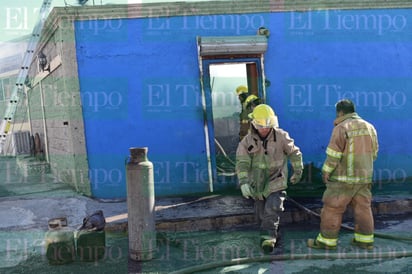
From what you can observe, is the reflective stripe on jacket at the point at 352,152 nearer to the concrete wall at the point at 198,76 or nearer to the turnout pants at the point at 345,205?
the turnout pants at the point at 345,205

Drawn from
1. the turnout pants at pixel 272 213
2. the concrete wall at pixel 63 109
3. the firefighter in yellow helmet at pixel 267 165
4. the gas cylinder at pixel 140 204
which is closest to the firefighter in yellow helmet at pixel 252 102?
the firefighter in yellow helmet at pixel 267 165

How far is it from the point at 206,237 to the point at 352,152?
217 centimetres

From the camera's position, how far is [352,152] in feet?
15.2

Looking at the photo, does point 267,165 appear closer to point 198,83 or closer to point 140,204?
point 140,204

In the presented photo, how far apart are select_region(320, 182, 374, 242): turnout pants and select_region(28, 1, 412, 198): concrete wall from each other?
2.67m

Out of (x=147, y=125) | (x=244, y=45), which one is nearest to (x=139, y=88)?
(x=147, y=125)

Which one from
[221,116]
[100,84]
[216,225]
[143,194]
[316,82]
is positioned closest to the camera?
[143,194]

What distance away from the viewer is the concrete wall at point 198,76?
22.5 ft

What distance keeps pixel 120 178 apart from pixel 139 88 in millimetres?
1560

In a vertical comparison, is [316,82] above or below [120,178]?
above

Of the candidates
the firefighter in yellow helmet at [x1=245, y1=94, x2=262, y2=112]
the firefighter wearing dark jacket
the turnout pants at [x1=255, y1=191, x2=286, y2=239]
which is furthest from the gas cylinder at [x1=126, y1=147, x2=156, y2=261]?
the firefighter in yellow helmet at [x1=245, y1=94, x2=262, y2=112]

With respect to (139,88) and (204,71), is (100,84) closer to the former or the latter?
(139,88)

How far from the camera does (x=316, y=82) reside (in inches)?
289

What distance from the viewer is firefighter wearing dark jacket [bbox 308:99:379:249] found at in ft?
15.2
